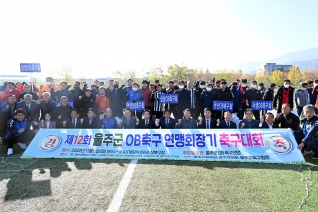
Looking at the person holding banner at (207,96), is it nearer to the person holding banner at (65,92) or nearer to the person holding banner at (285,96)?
the person holding banner at (285,96)

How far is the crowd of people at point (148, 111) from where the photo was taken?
23.4ft

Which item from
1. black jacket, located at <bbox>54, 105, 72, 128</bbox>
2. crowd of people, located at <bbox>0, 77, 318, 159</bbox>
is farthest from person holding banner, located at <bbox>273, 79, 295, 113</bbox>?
black jacket, located at <bbox>54, 105, 72, 128</bbox>

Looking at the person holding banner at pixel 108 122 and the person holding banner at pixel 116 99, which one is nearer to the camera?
the person holding banner at pixel 108 122

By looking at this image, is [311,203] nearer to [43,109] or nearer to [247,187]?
[247,187]

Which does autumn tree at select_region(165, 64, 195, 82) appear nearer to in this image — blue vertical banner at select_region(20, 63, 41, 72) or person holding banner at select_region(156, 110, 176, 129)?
blue vertical banner at select_region(20, 63, 41, 72)

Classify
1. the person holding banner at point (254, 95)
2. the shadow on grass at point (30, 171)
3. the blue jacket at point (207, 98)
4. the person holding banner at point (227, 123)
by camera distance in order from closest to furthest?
the shadow on grass at point (30, 171)
the person holding banner at point (227, 123)
the blue jacket at point (207, 98)
the person holding banner at point (254, 95)

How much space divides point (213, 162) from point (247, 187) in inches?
55.6

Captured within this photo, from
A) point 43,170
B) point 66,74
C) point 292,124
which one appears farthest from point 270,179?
point 66,74

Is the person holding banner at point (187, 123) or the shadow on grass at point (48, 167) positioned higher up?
the person holding banner at point (187, 123)

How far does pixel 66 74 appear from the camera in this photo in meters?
47.5

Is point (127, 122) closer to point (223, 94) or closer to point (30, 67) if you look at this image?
point (223, 94)

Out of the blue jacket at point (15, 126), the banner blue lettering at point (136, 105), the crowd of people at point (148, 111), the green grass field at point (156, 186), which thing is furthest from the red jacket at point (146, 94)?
the blue jacket at point (15, 126)

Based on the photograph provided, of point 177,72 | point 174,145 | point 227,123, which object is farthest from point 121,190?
point 177,72

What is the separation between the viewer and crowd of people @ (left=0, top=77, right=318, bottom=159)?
7.12 meters
